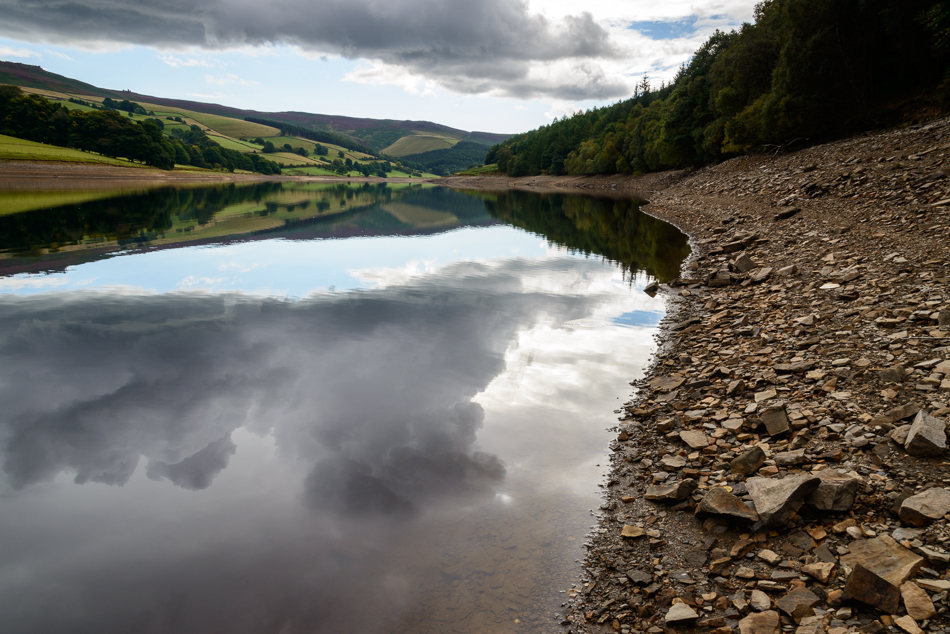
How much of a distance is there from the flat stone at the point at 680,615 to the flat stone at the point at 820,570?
1202 mm

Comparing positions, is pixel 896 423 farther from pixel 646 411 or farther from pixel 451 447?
pixel 451 447

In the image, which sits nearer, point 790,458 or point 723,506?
point 723,506

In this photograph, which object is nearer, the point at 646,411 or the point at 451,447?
the point at 451,447

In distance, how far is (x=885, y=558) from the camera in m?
4.54

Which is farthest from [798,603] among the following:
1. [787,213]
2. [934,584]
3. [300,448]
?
[787,213]

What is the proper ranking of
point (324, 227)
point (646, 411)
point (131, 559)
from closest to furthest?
point (131, 559)
point (646, 411)
point (324, 227)

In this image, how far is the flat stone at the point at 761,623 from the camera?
4.35 meters

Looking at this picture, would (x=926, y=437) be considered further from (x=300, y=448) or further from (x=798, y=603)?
(x=300, y=448)

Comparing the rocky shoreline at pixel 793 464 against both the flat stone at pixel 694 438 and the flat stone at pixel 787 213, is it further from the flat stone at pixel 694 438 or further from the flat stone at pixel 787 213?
the flat stone at pixel 787 213

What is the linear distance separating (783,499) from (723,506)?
0.69 m

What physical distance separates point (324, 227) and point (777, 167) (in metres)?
38.9

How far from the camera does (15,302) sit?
1711 cm

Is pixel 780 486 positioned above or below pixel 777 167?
below

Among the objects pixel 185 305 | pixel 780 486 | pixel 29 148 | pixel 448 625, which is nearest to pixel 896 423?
pixel 780 486
